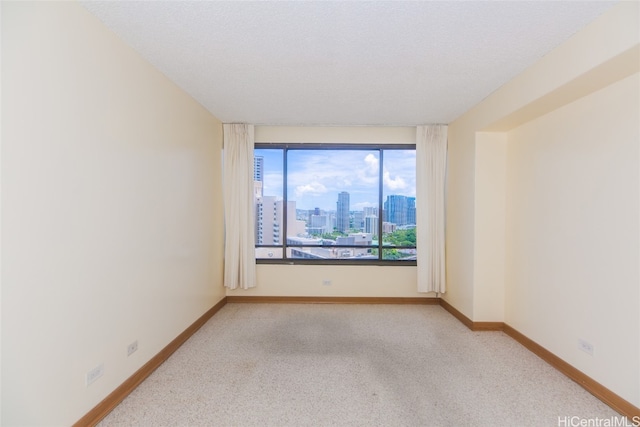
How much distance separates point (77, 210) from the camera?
1.65 meters

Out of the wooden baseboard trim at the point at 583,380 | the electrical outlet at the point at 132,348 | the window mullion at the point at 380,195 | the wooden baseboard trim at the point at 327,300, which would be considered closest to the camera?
the wooden baseboard trim at the point at 583,380

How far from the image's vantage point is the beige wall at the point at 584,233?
6.11 feet

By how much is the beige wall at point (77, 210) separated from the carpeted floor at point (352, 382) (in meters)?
0.45

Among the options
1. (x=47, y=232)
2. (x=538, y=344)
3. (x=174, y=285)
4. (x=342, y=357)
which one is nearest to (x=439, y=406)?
(x=342, y=357)

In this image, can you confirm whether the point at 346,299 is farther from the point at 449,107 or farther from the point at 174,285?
the point at 449,107

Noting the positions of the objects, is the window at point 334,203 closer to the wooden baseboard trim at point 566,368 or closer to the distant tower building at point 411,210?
the distant tower building at point 411,210

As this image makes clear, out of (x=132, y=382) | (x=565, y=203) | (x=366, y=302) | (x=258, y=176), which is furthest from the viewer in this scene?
(x=258, y=176)

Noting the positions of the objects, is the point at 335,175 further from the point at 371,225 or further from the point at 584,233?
the point at 584,233

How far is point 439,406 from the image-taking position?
1.94 m

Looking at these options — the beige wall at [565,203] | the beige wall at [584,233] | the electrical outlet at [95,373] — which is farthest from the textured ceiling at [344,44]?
the electrical outlet at [95,373]

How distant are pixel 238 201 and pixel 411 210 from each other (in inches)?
103

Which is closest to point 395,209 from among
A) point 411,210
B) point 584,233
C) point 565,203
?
point 411,210

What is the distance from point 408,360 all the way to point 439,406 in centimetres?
61

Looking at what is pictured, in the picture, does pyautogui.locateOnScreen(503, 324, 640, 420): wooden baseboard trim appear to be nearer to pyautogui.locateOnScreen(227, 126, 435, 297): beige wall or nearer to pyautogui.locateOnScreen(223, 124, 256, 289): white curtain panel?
pyautogui.locateOnScreen(227, 126, 435, 297): beige wall
